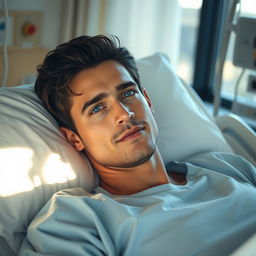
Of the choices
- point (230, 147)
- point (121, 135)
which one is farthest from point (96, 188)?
point (230, 147)

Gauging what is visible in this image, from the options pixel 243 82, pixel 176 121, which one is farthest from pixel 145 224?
pixel 243 82

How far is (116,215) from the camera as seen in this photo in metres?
1.31

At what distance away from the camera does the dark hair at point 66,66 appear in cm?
147

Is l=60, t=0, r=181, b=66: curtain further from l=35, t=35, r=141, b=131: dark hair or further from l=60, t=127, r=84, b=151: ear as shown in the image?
l=60, t=127, r=84, b=151: ear

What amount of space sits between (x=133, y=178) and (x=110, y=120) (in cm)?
20

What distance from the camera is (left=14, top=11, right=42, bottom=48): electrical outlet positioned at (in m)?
2.19

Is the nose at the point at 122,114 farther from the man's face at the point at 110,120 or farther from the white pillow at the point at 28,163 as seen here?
the white pillow at the point at 28,163

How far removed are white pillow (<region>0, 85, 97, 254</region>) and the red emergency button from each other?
690 mm

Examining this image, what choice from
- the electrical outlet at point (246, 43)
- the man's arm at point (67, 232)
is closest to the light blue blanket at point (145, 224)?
the man's arm at point (67, 232)

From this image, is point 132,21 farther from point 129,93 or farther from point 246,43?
point 129,93

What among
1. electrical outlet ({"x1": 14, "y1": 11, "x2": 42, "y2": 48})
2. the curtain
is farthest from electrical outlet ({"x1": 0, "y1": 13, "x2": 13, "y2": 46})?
the curtain

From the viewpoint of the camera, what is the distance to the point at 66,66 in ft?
4.81

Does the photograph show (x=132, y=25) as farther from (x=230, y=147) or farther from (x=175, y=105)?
(x=230, y=147)

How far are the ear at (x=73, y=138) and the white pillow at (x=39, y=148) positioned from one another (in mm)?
16
